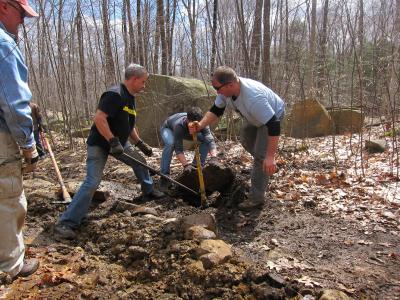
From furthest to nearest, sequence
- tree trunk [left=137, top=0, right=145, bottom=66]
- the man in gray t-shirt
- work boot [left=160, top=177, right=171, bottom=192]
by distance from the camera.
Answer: tree trunk [left=137, top=0, right=145, bottom=66] → work boot [left=160, top=177, right=171, bottom=192] → the man in gray t-shirt

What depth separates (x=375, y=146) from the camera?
7312 mm

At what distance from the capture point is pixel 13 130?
2611mm

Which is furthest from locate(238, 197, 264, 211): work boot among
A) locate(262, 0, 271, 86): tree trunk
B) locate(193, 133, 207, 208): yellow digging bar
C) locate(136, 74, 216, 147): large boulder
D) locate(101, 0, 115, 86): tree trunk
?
locate(101, 0, 115, 86): tree trunk

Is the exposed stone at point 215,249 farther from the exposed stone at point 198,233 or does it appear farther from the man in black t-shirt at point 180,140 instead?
the man in black t-shirt at point 180,140

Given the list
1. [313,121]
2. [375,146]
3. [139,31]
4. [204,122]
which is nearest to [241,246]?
[204,122]

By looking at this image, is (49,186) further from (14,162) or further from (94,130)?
(14,162)

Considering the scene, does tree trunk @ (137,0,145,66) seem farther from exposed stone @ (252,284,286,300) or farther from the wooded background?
exposed stone @ (252,284,286,300)

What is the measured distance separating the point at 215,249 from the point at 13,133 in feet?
6.10

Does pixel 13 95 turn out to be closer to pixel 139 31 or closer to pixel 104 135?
pixel 104 135

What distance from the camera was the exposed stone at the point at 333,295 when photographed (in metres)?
2.63

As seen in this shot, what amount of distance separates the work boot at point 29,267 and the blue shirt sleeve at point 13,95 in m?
1.23

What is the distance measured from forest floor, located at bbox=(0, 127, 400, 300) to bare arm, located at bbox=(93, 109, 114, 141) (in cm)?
102

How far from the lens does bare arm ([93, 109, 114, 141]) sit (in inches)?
156

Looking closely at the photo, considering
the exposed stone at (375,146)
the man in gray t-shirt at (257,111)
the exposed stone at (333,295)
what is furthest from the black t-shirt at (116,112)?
the exposed stone at (375,146)
